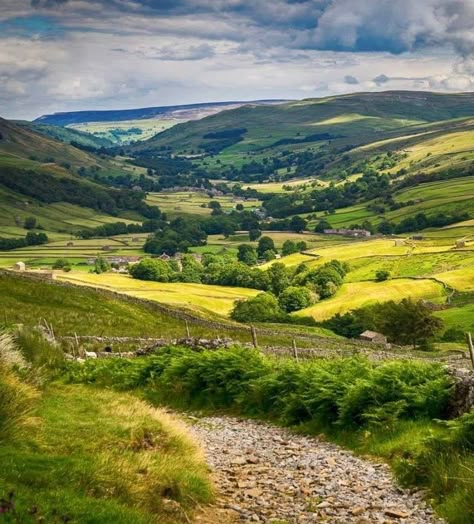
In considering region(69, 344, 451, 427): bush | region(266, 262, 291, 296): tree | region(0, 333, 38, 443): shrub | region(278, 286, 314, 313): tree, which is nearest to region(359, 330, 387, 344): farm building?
region(278, 286, 314, 313): tree

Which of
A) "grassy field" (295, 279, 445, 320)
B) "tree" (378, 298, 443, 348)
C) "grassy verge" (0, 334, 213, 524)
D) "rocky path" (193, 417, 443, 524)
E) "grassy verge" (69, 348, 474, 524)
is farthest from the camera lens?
"grassy field" (295, 279, 445, 320)

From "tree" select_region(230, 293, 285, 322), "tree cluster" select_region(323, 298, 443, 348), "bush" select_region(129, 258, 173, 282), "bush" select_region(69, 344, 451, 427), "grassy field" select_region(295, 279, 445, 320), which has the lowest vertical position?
"grassy field" select_region(295, 279, 445, 320)

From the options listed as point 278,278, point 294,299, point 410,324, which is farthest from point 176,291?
point 410,324

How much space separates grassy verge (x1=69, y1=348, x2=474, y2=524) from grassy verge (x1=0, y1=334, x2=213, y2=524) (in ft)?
14.0

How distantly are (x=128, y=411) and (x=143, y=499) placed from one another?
689 centimetres

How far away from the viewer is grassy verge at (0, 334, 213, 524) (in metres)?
10.8

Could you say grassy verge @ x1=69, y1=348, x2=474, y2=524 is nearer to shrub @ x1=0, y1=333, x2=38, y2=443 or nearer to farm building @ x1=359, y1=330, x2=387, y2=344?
shrub @ x1=0, y1=333, x2=38, y2=443

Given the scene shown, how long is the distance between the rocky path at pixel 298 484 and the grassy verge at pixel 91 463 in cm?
86

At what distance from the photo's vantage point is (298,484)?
49.5 ft

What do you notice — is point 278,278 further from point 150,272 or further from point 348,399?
point 348,399

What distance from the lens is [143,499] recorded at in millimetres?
12391

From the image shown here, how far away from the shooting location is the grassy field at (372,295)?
146m

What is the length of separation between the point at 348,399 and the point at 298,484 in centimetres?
428

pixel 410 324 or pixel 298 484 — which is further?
pixel 410 324
